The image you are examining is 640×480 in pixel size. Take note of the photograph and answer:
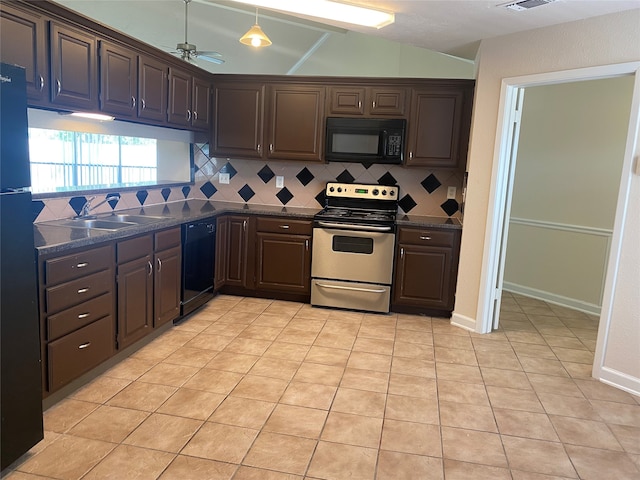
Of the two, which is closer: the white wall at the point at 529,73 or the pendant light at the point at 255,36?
the white wall at the point at 529,73

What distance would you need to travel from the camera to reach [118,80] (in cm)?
306

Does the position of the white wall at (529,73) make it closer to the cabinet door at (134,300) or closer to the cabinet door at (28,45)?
the cabinet door at (134,300)

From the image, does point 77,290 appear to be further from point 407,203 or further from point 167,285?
point 407,203

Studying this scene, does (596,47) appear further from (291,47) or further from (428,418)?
(291,47)

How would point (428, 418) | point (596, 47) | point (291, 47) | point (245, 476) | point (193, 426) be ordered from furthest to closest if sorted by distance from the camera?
1. point (291, 47)
2. point (596, 47)
3. point (428, 418)
4. point (193, 426)
5. point (245, 476)

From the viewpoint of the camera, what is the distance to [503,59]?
349cm

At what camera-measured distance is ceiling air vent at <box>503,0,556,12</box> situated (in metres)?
2.68

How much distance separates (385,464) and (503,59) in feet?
9.78

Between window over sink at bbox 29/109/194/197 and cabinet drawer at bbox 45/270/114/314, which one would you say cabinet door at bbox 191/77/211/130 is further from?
cabinet drawer at bbox 45/270/114/314

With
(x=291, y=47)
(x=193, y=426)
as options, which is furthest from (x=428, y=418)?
(x=291, y=47)

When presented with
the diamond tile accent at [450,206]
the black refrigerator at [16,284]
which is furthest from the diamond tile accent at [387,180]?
the black refrigerator at [16,284]

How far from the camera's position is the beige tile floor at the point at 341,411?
79.7 inches

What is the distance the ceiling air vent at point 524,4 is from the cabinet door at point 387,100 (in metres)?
1.44

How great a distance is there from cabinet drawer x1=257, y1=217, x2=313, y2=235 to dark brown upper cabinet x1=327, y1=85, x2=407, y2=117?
1.08 meters
